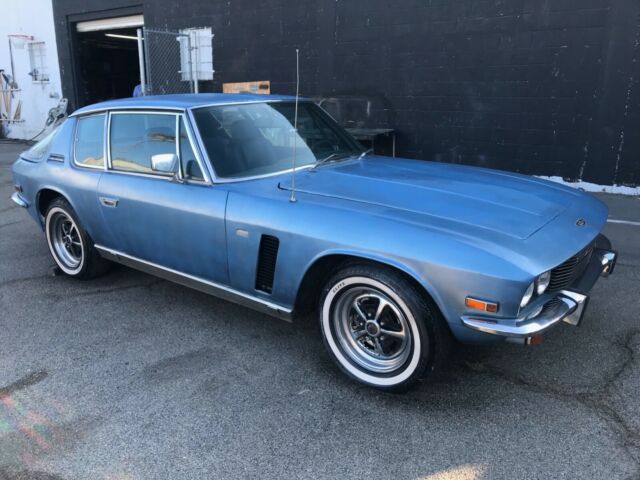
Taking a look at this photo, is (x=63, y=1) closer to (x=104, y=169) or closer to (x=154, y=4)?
(x=154, y=4)

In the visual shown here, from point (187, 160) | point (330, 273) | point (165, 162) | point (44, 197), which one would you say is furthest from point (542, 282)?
point (44, 197)

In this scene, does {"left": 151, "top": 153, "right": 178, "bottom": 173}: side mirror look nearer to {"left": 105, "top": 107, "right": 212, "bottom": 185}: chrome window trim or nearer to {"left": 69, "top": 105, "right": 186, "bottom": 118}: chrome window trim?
{"left": 105, "top": 107, "right": 212, "bottom": 185}: chrome window trim

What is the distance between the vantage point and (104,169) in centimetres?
418

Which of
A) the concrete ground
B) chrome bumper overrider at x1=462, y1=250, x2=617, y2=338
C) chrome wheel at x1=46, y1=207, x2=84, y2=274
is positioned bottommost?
the concrete ground

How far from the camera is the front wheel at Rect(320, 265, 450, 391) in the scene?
273 centimetres

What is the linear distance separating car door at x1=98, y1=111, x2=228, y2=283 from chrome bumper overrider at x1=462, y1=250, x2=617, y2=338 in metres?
1.64

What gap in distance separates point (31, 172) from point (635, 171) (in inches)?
304

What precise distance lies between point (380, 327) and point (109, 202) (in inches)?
92.4

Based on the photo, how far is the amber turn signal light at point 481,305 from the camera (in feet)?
8.25

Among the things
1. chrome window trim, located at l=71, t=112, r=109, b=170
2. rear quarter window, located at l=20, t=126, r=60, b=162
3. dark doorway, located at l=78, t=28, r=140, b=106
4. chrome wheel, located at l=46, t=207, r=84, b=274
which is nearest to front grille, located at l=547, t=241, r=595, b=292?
chrome window trim, located at l=71, t=112, r=109, b=170

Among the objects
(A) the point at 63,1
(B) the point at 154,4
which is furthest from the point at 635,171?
(A) the point at 63,1

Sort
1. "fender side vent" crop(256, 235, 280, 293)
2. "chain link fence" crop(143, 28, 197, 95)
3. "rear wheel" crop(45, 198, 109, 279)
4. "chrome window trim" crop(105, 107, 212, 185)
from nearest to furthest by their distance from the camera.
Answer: "fender side vent" crop(256, 235, 280, 293) → "chrome window trim" crop(105, 107, 212, 185) → "rear wheel" crop(45, 198, 109, 279) → "chain link fence" crop(143, 28, 197, 95)

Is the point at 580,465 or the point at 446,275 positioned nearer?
Answer: the point at 580,465

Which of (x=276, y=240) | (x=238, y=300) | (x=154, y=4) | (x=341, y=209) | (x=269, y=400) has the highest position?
(x=154, y=4)
